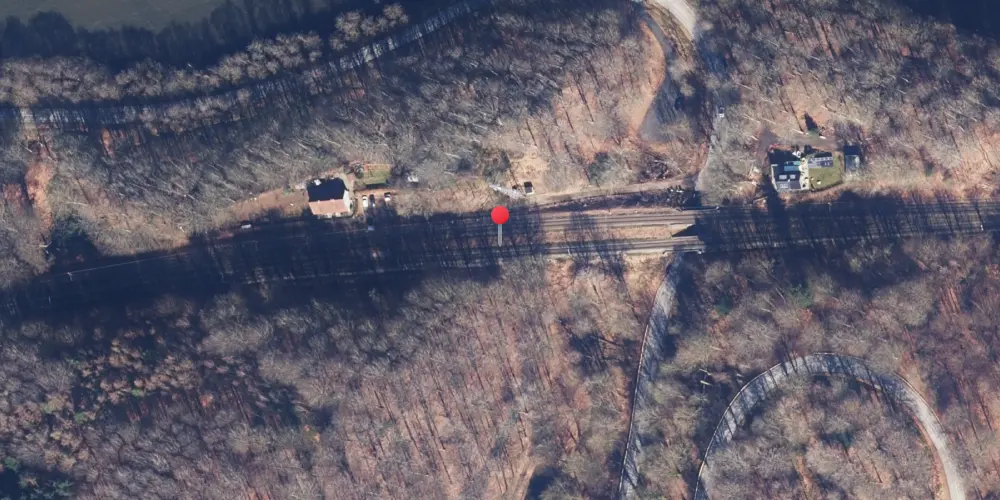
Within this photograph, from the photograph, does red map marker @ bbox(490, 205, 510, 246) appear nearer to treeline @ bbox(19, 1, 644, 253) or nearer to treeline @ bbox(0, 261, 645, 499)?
treeline @ bbox(0, 261, 645, 499)

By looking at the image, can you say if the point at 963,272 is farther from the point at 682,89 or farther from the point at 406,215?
the point at 406,215

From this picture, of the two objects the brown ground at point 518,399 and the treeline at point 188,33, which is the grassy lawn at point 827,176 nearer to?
the brown ground at point 518,399

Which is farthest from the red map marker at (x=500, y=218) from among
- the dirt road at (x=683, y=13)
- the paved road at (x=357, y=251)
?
the dirt road at (x=683, y=13)

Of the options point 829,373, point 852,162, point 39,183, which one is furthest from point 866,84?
point 39,183

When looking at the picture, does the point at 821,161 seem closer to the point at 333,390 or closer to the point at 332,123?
the point at 332,123

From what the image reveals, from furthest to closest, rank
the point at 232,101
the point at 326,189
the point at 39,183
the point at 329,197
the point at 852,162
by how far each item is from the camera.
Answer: the point at 232,101 → the point at 39,183 → the point at 326,189 → the point at 852,162 → the point at 329,197
